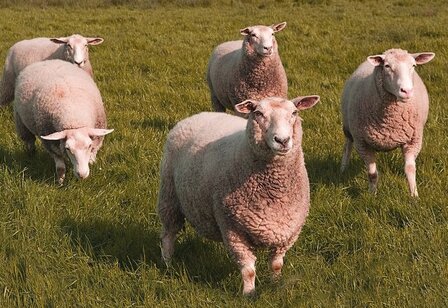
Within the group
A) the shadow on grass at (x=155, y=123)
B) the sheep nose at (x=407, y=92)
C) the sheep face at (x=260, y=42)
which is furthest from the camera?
the shadow on grass at (x=155, y=123)

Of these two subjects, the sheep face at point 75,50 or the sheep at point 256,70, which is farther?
the sheep face at point 75,50

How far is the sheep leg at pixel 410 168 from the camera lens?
4293 millimetres

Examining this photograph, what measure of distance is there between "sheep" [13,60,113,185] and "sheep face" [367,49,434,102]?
2.15 metres

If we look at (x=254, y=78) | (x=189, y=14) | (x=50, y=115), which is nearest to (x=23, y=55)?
(x=50, y=115)

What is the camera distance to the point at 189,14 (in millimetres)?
16375

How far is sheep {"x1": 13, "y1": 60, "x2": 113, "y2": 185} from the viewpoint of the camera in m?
4.74

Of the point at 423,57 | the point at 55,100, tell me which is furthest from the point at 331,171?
the point at 55,100

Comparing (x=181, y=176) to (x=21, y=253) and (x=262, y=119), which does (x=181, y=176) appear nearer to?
(x=262, y=119)

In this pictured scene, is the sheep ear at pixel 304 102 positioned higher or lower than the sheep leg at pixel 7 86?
higher

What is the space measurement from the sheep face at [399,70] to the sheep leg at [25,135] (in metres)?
3.33

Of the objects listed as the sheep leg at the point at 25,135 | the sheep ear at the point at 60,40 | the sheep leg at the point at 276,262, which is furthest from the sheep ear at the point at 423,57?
the sheep ear at the point at 60,40

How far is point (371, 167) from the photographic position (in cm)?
455

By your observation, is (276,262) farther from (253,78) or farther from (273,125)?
(253,78)

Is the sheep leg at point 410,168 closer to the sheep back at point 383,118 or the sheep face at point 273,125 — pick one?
the sheep back at point 383,118
